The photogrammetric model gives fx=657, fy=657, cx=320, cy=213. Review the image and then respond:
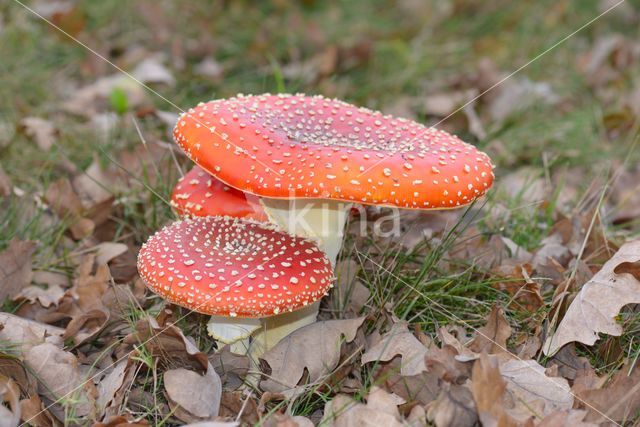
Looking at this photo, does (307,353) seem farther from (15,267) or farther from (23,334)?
Answer: (15,267)

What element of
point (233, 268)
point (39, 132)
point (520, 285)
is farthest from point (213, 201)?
point (39, 132)

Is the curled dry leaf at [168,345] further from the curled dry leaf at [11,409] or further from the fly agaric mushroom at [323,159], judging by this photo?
the fly agaric mushroom at [323,159]

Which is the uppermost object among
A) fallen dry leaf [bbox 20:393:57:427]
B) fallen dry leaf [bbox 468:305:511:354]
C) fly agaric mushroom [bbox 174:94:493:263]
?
fly agaric mushroom [bbox 174:94:493:263]

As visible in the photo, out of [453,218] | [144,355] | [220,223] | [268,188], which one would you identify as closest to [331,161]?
[268,188]

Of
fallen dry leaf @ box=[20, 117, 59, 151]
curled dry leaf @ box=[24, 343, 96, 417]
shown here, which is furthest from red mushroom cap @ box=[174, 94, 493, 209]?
fallen dry leaf @ box=[20, 117, 59, 151]

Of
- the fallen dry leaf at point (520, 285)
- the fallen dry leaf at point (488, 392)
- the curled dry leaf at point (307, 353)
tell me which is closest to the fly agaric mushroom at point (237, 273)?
the curled dry leaf at point (307, 353)

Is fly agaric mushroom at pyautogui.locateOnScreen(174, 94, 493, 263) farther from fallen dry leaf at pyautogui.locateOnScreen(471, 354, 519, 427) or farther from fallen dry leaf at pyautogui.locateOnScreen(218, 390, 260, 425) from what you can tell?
fallen dry leaf at pyautogui.locateOnScreen(218, 390, 260, 425)
